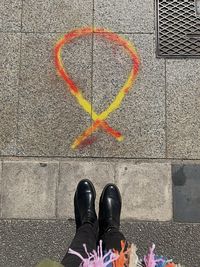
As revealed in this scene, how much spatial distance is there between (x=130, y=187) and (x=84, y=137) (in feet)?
2.27

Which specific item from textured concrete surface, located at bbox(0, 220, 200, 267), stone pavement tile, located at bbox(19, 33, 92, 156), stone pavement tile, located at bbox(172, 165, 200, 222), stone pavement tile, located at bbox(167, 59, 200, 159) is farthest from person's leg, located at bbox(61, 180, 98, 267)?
stone pavement tile, located at bbox(167, 59, 200, 159)

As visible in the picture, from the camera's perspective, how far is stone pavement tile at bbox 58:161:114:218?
4.21 meters

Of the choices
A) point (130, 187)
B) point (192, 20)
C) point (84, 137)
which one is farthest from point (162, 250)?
point (192, 20)

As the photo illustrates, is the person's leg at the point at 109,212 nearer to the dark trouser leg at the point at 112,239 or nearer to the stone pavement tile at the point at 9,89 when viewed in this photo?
the dark trouser leg at the point at 112,239

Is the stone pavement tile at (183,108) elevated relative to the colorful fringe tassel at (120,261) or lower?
elevated

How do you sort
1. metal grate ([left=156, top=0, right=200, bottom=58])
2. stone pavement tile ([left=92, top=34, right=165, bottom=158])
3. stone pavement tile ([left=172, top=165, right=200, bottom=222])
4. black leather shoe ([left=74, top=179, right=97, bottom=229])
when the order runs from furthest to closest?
metal grate ([left=156, top=0, right=200, bottom=58]) < stone pavement tile ([left=92, top=34, right=165, bottom=158]) < stone pavement tile ([left=172, top=165, right=200, bottom=222]) < black leather shoe ([left=74, top=179, right=97, bottom=229])

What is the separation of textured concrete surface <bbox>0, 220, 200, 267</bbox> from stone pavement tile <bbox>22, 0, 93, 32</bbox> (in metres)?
2.11

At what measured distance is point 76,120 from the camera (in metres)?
4.44

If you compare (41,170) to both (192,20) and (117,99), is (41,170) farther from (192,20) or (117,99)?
(192,20)

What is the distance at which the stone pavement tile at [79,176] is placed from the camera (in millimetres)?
4215

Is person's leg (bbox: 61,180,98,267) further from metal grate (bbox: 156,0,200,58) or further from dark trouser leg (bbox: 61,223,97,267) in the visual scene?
metal grate (bbox: 156,0,200,58)

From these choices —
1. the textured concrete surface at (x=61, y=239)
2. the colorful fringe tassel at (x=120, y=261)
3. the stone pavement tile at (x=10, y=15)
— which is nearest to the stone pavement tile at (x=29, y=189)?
the textured concrete surface at (x=61, y=239)

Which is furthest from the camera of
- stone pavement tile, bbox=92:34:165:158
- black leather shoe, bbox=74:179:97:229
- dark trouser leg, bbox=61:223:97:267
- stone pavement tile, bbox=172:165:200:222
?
stone pavement tile, bbox=92:34:165:158

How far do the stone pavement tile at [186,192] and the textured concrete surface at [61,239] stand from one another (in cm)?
10
